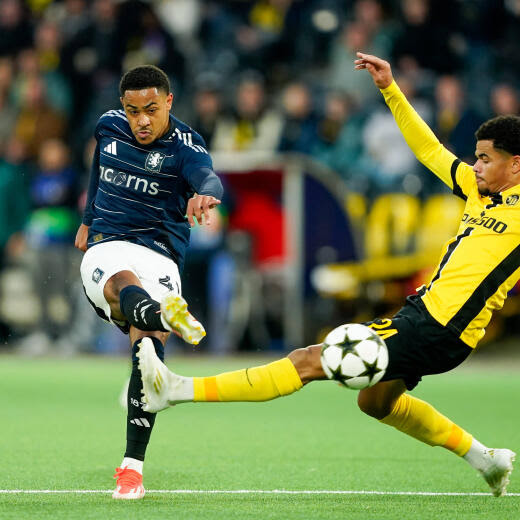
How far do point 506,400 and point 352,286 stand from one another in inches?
159

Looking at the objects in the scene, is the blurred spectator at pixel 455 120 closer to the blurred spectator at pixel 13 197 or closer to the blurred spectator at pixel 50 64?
the blurred spectator at pixel 13 197

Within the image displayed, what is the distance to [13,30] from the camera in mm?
17984

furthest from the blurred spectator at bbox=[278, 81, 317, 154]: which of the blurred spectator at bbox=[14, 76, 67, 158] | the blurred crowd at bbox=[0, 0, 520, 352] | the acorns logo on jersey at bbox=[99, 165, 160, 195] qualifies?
the acorns logo on jersey at bbox=[99, 165, 160, 195]

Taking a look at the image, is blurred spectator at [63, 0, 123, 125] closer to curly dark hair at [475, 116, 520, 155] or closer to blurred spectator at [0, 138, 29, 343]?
blurred spectator at [0, 138, 29, 343]

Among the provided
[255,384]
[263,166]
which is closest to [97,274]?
[255,384]

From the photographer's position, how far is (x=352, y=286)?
577 inches

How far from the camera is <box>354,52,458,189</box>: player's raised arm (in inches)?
246

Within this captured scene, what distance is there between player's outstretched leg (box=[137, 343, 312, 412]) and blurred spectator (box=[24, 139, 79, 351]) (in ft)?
31.4

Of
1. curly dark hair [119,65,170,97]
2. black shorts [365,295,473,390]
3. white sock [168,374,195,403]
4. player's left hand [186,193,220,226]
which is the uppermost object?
curly dark hair [119,65,170,97]

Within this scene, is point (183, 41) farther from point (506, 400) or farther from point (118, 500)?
point (118, 500)

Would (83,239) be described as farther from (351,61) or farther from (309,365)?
(351,61)

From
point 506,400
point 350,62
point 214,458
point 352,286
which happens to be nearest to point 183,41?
point 350,62

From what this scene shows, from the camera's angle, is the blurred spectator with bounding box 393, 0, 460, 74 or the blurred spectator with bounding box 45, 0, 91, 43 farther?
the blurred spectator with bounding box 45, 0, 91, 43

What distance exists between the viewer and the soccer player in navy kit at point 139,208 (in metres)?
5.86
